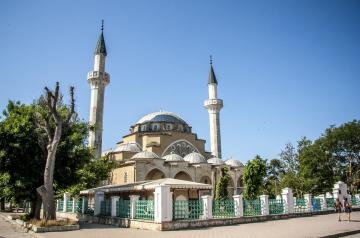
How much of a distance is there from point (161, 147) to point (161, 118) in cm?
573

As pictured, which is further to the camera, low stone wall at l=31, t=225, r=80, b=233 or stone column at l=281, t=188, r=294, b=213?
stone column at l=281, t=188, r=294, b=213

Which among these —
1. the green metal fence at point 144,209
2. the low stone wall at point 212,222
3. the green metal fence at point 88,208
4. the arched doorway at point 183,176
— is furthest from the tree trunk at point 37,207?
the arched doorway at point 183,176

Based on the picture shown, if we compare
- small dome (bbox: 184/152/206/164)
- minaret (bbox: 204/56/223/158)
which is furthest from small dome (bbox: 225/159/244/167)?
small dome (bbox: 184/152/206/164)

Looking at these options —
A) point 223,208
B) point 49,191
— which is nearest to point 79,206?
point 49,191

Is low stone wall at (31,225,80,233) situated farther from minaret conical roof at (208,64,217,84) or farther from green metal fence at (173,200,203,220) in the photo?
minaret conical roof at (208,64,217,84)

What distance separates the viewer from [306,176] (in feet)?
86.3

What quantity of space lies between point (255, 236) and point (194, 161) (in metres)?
22.3

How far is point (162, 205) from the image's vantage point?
37.3ft

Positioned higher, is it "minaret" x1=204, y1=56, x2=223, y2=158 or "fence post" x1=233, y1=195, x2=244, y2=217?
"minaret" x1=204, y1=56, x2=223, y2=158

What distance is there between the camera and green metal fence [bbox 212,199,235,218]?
549 inches

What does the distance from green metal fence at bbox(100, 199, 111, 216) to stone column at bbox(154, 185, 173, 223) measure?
15.4 ft

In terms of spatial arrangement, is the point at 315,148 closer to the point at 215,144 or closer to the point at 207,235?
the point at 215,144

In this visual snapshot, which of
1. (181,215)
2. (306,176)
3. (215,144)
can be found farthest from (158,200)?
(215,144)

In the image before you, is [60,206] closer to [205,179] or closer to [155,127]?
[205,179]
